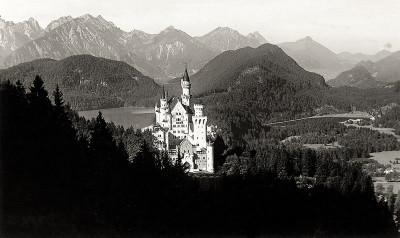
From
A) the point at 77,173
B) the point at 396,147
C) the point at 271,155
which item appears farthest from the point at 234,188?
the point at 396,147

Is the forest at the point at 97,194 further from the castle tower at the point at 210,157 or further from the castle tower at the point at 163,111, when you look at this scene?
the castle tower at the point at 163,111

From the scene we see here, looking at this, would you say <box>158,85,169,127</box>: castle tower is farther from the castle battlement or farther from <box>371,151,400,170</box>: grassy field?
<box>371,151,400,170</box>: grassy field

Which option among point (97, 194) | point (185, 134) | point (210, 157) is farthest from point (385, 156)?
point (97, 194)

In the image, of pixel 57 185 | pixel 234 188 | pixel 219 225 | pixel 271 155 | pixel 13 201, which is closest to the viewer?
pixel 13 201

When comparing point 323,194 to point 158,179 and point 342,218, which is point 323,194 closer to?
point 342,218

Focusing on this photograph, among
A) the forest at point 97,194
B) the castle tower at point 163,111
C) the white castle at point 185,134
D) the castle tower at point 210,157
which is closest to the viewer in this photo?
the forest at point 97,194

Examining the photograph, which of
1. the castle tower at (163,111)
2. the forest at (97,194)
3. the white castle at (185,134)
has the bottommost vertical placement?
the forest at (97,194)

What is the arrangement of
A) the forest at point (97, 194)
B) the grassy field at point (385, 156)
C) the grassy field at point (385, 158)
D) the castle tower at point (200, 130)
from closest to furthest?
the forest at point (97, 194) → the castle tower at point (200, 130) → the grassy field at point (385, 158) → the grassy field at point (385, 156)

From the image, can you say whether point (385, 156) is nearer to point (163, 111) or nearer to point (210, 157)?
point (163, 111)

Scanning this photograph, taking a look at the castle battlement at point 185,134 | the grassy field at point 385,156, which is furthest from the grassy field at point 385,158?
the castle battlement at point 185,134

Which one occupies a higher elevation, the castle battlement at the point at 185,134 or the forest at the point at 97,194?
the castle battlement at the point at 185,134
